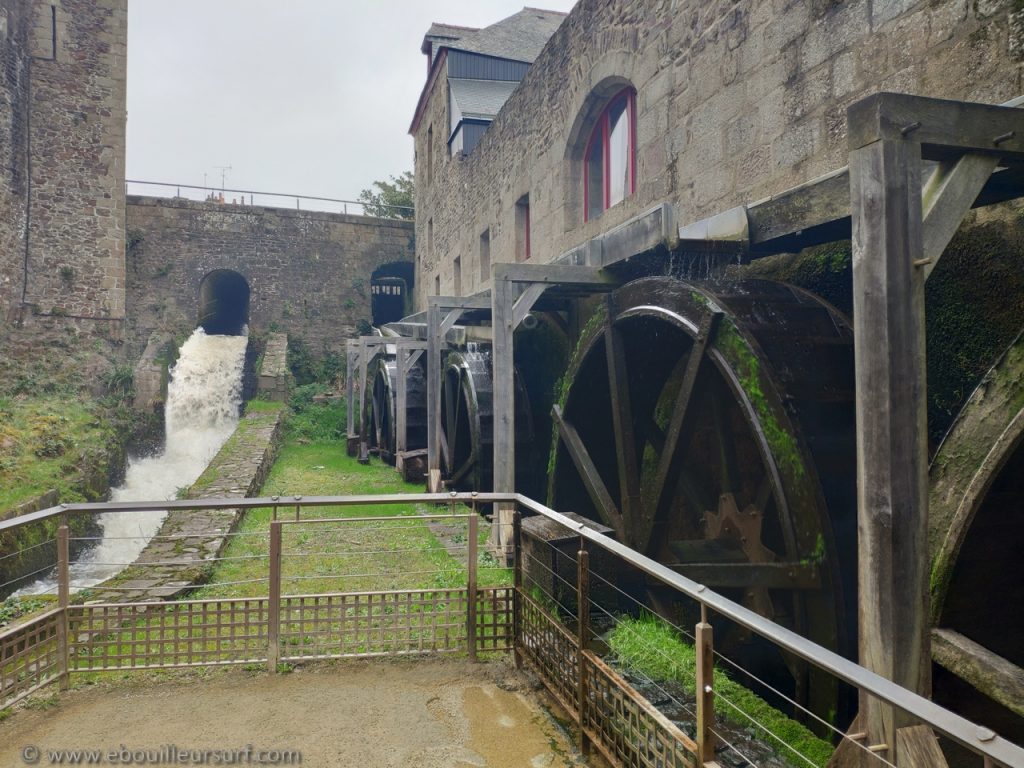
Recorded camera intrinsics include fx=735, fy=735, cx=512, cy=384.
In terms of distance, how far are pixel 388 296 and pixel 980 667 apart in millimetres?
24526

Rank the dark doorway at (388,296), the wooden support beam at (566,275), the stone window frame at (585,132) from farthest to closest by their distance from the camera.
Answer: the dark doorway at (388,296), the stone window frame at (585,132), the wooden support beam at (566,275)

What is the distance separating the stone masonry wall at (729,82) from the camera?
10.4 feet

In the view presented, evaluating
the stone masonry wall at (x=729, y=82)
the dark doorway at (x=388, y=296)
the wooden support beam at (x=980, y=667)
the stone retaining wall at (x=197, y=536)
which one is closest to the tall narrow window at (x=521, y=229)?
the stone masonry wall at (x=729, y=82)

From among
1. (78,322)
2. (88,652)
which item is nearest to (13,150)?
(78,322)

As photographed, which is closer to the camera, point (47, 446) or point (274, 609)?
point (274, 609)

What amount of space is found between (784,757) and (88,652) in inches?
112

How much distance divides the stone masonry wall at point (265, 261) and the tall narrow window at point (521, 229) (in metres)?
13.5

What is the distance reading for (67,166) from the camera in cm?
1638

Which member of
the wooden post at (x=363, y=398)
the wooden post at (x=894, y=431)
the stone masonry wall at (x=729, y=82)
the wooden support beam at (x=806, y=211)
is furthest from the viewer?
the wooden post at (x=363, y=398)

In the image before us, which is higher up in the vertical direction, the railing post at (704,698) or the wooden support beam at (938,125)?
the wooden support beam at (938,125)

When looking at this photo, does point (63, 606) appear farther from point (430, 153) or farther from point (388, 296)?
point (388, 296)

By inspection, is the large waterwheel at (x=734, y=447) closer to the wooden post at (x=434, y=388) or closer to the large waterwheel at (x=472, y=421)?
the large waterwheel at (x=472, y=421)

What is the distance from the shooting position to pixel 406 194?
2775 centimetres

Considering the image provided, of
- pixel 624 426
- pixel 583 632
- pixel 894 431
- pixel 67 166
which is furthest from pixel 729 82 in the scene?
pixel 67 166
